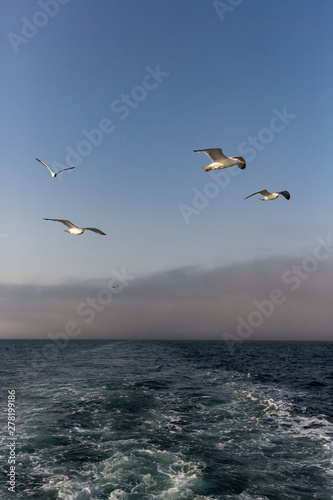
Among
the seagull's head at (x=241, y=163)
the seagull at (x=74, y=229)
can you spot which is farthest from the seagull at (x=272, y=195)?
the seagull at (x=74, y=229)

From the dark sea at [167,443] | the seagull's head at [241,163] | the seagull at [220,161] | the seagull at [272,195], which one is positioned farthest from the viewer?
the seagull at [272,195]

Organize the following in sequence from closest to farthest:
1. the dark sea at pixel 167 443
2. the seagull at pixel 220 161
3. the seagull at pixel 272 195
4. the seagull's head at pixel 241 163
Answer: the dark sea at pixel 167 443 → the seagull at pixel 220 161 → the seagull's head at pixel 241 163 → the seagull at pixel 272 195

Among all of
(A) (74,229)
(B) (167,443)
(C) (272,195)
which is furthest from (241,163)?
(B) (167,443)

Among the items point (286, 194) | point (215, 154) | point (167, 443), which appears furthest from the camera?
point (286, 194)

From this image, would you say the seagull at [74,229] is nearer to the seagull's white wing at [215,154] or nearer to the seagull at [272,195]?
the seagull's white wing at [215,154]

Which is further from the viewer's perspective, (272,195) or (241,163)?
(272,195)

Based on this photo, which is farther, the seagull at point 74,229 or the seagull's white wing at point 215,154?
the seagull at point 74,229

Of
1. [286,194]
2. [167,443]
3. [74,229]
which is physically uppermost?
[286,194]

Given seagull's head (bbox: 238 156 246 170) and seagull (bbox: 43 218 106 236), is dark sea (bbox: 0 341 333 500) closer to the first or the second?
seagull (bbox: 43 218 106 236)

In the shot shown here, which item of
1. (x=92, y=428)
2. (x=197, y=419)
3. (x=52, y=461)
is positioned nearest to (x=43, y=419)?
(x=92, y=428)

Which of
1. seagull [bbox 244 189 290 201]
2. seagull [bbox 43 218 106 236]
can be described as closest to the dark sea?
seagull [bbox 43 218 106 236]

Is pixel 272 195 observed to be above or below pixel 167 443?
above

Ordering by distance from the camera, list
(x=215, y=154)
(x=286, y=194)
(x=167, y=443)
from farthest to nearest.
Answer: (x=286, y=194)
(x=167, y=443)
(x=215, y=154)

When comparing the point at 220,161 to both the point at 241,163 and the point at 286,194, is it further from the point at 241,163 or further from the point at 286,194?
the point at 286,194
